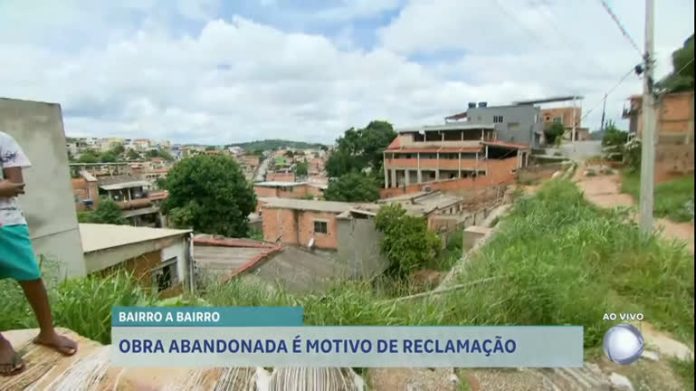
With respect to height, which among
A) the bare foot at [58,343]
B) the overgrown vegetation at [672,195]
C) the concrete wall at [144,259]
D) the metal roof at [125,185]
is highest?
the metal roof at [125,185]

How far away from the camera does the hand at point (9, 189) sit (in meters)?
1.04

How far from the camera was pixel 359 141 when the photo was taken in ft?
4.63

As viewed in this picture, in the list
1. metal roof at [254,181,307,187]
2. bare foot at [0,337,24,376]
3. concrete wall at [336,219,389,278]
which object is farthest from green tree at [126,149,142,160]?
concrete wall at [336,219,389,278]

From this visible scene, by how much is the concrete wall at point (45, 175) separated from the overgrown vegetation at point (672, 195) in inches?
71.7

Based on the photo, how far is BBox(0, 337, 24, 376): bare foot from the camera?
1142 mm

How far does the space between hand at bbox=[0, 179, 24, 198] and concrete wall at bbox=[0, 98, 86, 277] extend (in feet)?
0.44

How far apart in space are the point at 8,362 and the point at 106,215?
0.54 meters

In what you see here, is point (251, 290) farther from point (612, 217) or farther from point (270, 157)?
point (612, 217)

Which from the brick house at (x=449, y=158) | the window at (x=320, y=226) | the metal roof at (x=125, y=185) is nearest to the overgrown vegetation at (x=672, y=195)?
the brick house at (x=449, y=158)

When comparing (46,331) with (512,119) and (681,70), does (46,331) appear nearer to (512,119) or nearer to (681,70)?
(512,119)

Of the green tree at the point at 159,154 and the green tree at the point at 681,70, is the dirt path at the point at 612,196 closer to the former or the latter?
the green tree at the point at 681,70

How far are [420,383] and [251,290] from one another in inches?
27.0

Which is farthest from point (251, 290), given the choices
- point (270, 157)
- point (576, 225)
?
point (576, 225)

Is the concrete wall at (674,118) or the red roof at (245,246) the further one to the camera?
the red roof at (245,246)
